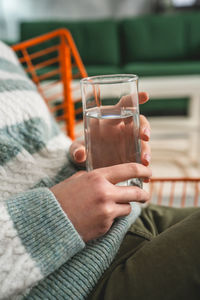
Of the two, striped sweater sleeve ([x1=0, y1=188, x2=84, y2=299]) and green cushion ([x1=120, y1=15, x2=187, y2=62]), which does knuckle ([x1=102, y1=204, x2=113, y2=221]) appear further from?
green cushion ([x1=120, y1=15, x2=187, y2=62])

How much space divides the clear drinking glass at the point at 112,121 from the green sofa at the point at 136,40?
256cm

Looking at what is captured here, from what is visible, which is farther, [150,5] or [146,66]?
[150,5]

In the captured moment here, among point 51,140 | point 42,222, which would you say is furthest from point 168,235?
point 51,140

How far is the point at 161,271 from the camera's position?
38 cm

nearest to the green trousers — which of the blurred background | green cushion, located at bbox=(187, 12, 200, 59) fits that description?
the blurred background

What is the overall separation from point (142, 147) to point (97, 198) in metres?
0.18

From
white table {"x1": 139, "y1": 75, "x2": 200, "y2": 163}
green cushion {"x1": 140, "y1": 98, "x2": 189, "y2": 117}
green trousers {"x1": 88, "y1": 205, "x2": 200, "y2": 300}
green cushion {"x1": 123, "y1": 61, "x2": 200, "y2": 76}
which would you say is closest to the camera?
green trousers {"x1": 88, "y1": 205, "x2": 200, "y2": 300}

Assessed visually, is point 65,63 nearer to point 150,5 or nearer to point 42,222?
point 42,222

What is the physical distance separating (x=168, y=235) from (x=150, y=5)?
514cm

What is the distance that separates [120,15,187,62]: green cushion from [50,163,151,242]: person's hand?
292 centimetres

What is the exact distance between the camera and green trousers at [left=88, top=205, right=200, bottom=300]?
1.21 feet

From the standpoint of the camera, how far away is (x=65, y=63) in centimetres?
108

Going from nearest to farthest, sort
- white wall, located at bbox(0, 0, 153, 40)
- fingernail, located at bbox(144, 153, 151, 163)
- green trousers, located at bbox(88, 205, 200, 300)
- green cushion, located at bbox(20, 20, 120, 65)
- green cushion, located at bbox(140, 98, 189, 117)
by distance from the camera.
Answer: green trousers, located at bbox(88, 205, 200, 300) < fingernail, located at bbox(144, 153, 151, 163) < green cushion, located at bbox(140, 98, 189, 117) < green cushion, located at bbox(20, 20, 120, 65) < white wall, located at bbox(0, 0, 153, 40)

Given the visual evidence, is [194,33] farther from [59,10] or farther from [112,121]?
[112,121]
